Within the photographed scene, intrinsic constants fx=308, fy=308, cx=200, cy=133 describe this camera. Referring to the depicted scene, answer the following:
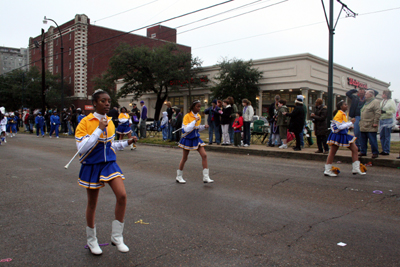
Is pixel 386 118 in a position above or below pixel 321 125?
above

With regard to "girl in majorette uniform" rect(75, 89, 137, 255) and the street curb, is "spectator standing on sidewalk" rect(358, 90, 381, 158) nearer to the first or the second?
the street curb

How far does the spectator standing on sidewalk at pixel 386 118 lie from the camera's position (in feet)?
30.0

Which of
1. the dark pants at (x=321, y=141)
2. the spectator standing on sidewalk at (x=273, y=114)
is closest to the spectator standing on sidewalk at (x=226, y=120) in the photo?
the spectator standing on sidewalk at (x=273, y=114)

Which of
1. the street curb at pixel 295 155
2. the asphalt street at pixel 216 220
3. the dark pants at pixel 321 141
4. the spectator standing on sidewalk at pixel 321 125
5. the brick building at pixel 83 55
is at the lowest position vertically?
the asphalt street at pixel 216 220

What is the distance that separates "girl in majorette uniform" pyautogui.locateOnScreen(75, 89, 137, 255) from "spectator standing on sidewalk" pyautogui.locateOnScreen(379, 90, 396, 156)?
866 centimetres

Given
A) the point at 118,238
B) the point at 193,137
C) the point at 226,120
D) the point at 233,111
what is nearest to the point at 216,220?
the point at 118,238

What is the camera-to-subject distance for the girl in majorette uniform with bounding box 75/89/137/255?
330cm

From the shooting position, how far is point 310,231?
3.94 meters

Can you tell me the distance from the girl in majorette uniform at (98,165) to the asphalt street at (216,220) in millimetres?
243

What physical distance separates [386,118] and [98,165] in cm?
892

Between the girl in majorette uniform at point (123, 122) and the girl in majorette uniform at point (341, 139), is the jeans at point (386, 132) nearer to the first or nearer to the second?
the girl in majorette uniform at point (341, 139)

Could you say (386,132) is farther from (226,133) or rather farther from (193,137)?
(193,137)

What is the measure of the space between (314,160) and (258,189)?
16.1 ft

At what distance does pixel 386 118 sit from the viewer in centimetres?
923
